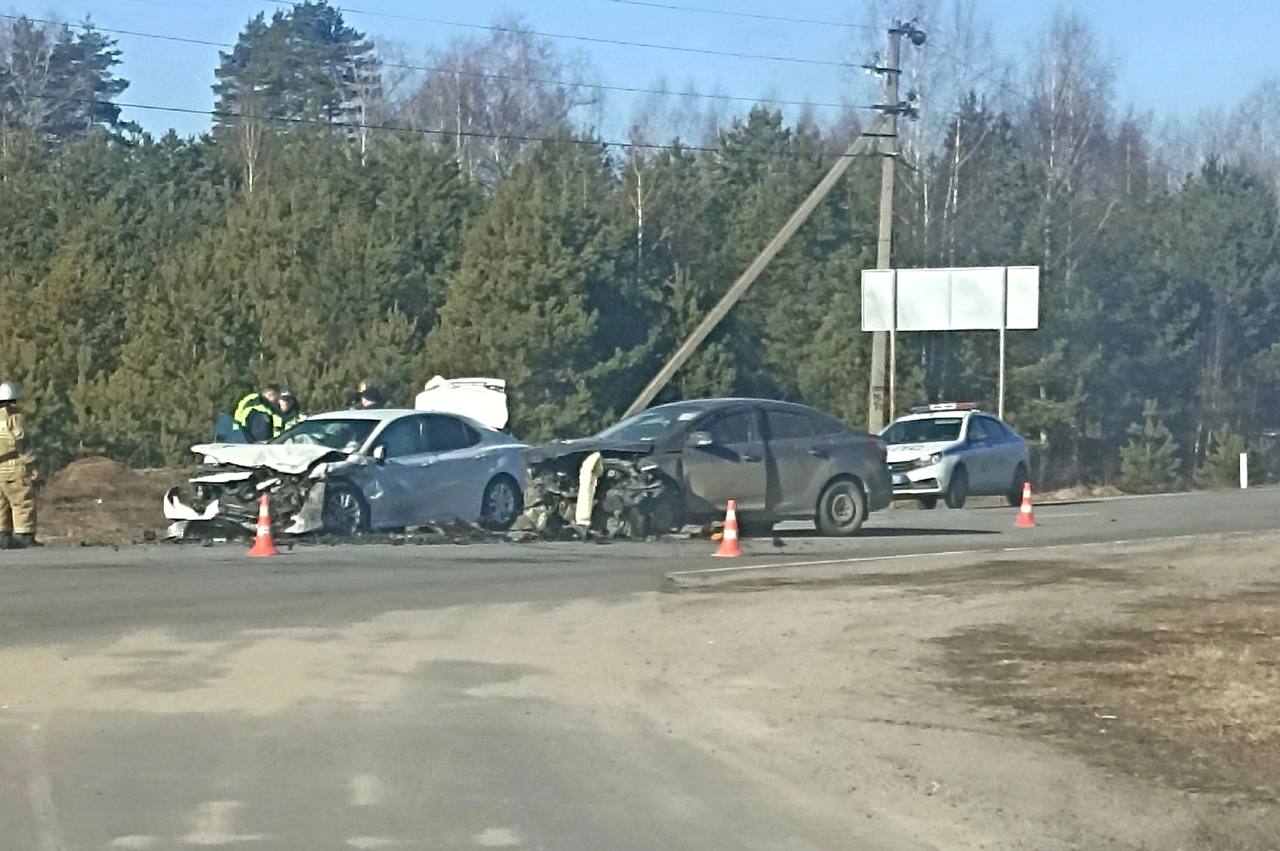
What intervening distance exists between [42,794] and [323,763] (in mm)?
1291

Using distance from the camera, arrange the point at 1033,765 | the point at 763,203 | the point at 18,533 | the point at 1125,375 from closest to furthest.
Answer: the point at 1033,765 < the point at 18,533 < the point at 763,203 < the point at 1125,375

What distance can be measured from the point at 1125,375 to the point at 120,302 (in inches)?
1514

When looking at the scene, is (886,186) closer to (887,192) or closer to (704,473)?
(887,192)

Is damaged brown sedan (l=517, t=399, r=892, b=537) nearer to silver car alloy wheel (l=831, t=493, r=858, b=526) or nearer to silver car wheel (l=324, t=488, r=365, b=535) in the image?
silver car alloy wheel (l=831, t=493, r=858, b=526)

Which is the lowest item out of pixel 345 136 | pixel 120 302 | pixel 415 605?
pixel 415 605

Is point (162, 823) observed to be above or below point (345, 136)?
below

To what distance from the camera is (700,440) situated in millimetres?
22500

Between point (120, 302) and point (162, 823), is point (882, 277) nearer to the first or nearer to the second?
point (120, 302)

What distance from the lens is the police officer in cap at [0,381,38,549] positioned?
21.5m

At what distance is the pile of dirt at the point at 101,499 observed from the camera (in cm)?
3148

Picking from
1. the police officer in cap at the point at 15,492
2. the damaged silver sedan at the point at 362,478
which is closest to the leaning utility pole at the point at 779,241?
the damaged silver sedan at the point at 362,478

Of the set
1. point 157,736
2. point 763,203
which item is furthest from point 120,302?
point 157,736

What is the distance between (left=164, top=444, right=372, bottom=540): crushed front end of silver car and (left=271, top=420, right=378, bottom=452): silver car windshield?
598 millimetres

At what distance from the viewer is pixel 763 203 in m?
65.4
